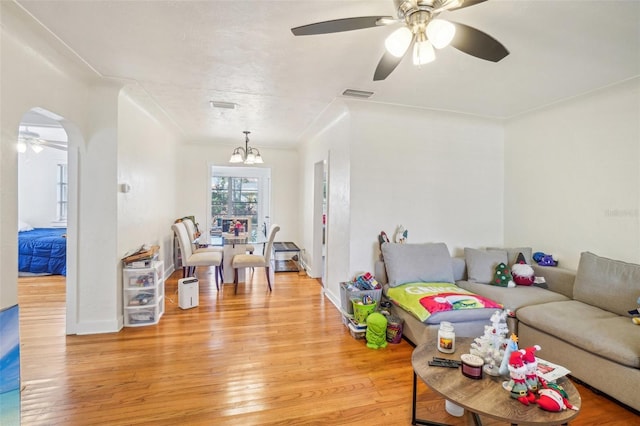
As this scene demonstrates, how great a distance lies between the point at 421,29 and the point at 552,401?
188 centimetres

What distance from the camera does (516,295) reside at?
2.91 meters

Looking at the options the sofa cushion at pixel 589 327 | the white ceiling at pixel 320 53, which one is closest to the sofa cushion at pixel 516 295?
the sofa cushion at pixel 589 327

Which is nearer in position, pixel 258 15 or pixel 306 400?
pixel 258 15

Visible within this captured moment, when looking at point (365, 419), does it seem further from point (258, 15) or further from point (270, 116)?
point (270, 116)

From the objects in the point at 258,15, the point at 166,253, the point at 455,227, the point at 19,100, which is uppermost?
the point at 258,15

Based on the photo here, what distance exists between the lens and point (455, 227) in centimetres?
391

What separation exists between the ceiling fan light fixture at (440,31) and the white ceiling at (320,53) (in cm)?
49

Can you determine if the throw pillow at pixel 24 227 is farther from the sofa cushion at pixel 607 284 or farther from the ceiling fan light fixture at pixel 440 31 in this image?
the sofa cushion at pixel 607 284

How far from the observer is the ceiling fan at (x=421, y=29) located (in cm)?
135

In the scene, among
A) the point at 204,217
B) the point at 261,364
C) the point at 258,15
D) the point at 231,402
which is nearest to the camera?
the point at 258,15

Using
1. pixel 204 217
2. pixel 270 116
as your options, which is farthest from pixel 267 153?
pixel 270 116

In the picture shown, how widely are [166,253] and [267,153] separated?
282cm

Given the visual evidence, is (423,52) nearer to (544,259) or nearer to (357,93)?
(357,93)

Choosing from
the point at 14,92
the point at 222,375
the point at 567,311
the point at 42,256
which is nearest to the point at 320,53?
the point at 14,92
